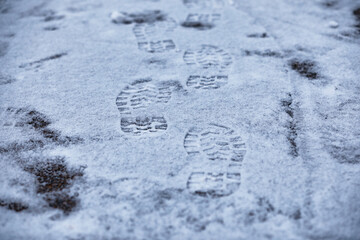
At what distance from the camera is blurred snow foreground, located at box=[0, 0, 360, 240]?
1091 mm

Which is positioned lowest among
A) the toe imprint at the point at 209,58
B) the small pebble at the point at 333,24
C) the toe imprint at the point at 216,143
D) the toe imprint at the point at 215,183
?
the toe imprint at the point at 215,183

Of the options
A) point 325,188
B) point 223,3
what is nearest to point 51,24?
point 223,3

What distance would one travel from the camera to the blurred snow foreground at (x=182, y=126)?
1.09m

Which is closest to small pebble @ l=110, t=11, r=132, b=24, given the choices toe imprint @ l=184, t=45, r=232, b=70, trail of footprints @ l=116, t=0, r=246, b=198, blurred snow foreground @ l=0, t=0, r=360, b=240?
blurred snow foreground @ l=0, t=0, r=360, b=240

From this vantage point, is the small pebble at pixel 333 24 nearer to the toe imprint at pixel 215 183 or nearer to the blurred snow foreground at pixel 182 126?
the blurred snow foreground at pixel 182 126

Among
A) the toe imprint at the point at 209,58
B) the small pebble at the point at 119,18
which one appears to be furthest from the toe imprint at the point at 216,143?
the small pebble at the point at 119,18

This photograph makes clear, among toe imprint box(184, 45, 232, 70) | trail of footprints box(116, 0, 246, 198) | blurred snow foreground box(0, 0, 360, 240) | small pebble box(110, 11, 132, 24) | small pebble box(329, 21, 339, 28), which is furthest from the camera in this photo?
small pebble box(110, 11, 132, 24)

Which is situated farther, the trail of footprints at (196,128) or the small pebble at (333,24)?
the small pebble at (333,24)

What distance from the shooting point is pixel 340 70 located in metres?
1.76

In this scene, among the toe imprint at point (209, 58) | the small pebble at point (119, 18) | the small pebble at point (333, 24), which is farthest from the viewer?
the small pebble at point (119, 18)

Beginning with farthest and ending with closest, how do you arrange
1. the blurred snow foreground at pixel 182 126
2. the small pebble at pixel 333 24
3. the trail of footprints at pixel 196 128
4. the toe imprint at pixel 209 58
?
1. the small pebble at pixel 333 24
2. the toe imprint at pixel 209 58
3. the trail of footprints at pixel 196 128
4. the blurred snow foreground at pixel 182 126

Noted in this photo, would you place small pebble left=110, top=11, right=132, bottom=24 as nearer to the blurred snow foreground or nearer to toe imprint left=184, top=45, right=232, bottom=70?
the blurred snow foreground

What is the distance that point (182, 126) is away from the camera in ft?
4.74

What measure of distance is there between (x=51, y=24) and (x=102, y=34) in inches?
17.8
